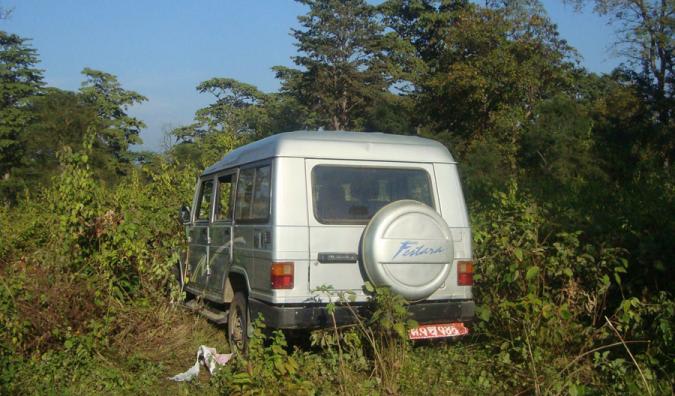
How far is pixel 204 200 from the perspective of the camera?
27.2 ft

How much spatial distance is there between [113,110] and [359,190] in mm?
44190

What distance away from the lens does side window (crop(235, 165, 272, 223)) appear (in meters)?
5.92

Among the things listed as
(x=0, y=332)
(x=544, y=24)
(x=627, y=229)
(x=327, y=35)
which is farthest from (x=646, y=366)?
(x=327, y=35)

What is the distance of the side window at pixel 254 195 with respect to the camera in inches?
233

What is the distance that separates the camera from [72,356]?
5.98 m

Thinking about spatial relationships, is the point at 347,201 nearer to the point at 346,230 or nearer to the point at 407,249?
the point at 346,230

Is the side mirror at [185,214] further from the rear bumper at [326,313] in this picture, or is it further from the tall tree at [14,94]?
the tall tree at [14,94]

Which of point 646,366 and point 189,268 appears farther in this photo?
point 189,268

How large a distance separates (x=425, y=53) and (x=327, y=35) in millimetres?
5692

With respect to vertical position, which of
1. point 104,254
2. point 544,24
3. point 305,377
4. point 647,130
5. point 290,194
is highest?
Answer: point 544,24

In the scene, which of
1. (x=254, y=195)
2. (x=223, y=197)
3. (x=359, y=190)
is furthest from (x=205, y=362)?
(x=359, y=190)

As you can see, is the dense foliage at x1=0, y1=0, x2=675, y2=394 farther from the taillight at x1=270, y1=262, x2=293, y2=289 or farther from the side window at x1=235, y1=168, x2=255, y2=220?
the side window at x1=235, y1=168, x2=255, y2=220

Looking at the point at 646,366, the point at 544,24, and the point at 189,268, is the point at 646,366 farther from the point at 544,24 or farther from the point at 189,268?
the point at 544,24

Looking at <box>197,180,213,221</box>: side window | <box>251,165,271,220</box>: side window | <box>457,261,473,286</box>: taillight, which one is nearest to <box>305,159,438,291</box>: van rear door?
<box>251,165,271,220</box>: side window
